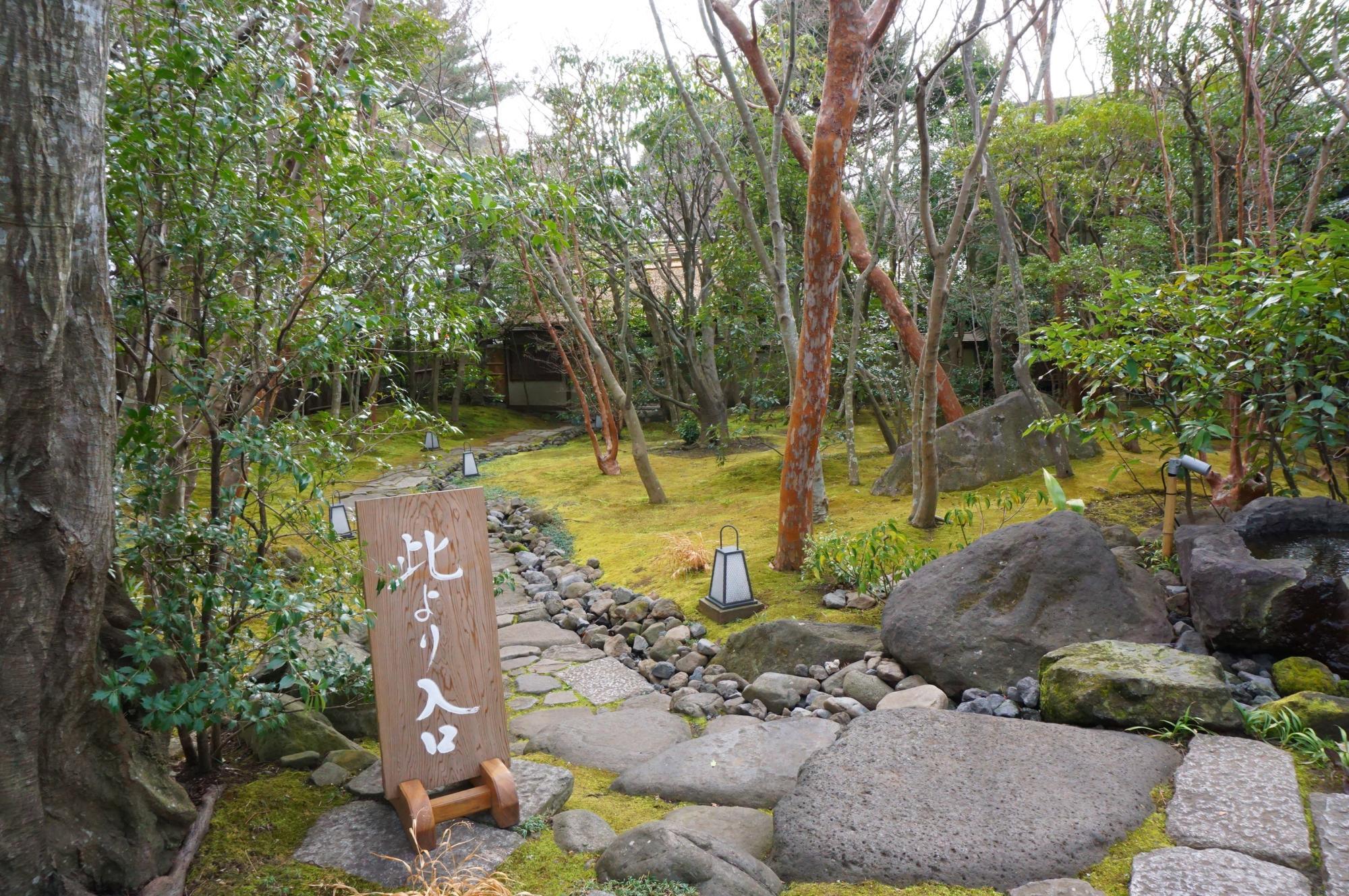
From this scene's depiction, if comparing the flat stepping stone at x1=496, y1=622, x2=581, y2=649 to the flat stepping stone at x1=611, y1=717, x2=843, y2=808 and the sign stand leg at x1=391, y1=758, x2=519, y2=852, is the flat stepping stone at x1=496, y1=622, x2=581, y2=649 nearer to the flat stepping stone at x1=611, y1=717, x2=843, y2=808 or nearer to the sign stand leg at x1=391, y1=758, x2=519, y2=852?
the flat stepping stone at x1=611, y1=717, x2=843, y2=808

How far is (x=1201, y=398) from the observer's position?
4941 mm

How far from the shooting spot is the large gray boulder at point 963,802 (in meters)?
2.54

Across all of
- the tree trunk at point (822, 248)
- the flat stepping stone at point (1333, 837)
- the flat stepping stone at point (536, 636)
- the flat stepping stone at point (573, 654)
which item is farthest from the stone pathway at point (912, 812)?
the tree trunk at point (822, 248)

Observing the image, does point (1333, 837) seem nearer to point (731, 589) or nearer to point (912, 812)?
point (912, 812)

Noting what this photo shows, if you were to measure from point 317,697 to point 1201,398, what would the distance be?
5168 mm

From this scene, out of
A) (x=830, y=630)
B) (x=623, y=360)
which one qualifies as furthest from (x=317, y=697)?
(x=623, y=360)

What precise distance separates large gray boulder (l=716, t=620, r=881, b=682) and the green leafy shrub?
2.49 feet

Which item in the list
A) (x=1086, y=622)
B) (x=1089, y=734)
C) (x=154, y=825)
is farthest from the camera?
(x=1086, y=622)

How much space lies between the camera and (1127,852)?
2574 mm

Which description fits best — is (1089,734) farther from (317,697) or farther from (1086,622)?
(317,697)

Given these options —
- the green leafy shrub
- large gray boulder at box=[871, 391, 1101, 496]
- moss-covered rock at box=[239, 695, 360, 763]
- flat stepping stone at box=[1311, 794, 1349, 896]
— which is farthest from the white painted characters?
large gray boulder at box=[871, 391, 1101, 496]

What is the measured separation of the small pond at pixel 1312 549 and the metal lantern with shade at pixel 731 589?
307 cm

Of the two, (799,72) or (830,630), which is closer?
(830,630)

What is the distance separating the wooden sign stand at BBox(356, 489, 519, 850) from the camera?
291 cm
